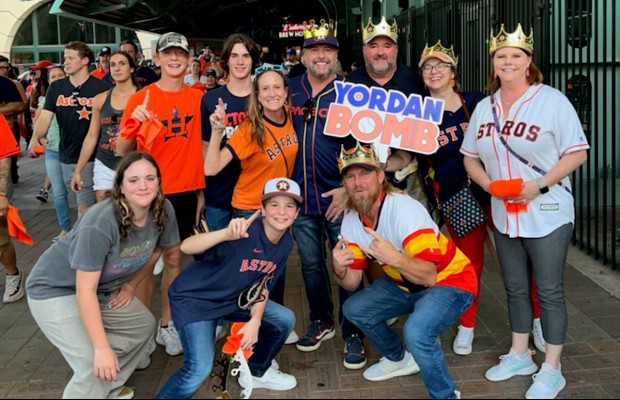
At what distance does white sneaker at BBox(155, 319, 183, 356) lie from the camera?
4453 millimetres


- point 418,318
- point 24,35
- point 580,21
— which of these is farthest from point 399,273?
point 24,35

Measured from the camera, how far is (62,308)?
11.8 feet

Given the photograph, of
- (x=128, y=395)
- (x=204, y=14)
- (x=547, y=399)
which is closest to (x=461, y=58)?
(x=547, y=399)

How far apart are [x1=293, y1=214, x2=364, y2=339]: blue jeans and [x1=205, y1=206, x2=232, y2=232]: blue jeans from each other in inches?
19.9

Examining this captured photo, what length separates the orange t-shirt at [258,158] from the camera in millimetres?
4207

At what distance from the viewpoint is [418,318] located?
11.9ft

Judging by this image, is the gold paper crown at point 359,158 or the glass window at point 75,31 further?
the glass window at point 75,31

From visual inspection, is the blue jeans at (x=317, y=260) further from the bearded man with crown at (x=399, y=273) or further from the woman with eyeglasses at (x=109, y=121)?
the woman with eyeglasses at (x=109, y=121)

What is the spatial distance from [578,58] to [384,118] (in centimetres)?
418

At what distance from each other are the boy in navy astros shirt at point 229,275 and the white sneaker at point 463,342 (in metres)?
1.35

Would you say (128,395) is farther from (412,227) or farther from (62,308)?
(412,227)

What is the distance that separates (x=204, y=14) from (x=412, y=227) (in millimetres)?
24091

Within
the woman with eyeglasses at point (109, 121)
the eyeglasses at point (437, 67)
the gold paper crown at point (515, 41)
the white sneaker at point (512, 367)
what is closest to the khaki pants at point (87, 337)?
the woman with eyeglasses at point (109, 121)

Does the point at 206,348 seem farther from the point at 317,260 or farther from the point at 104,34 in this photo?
the point at 104,34
